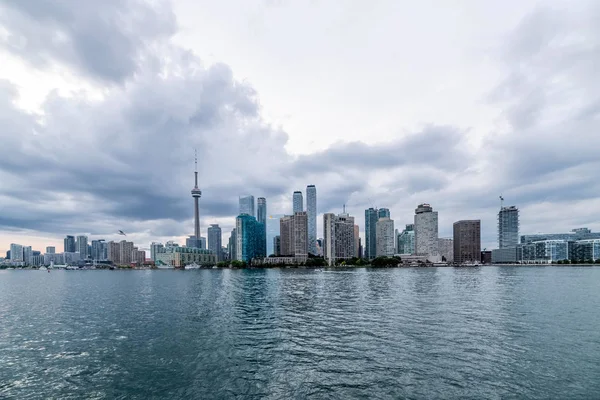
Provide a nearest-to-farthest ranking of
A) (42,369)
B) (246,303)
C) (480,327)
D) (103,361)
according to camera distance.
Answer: (42,369)
(103,361)
(480,327)
(246,303)

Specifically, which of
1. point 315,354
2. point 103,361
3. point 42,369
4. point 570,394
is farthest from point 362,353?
point 42,369

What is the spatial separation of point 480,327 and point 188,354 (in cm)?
4726

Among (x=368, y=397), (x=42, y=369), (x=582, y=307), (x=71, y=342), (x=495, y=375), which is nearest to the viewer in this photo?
(x=368, y=397)

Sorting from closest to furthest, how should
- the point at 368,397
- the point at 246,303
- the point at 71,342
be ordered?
the point at 368,397
the point at 71,342
the point at 246,303

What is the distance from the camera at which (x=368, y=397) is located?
2772cm

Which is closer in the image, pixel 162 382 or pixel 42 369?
pixel 162 382

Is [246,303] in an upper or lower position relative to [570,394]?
lower

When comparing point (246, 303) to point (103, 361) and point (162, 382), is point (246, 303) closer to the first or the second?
point (103, 361)

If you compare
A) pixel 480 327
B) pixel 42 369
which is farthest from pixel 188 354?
pixel 480 327

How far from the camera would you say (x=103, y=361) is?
3866cm

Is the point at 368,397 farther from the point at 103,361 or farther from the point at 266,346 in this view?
the point at 103,361

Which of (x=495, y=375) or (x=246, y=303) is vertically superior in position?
(x=495, y=375)

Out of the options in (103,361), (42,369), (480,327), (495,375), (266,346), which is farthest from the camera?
(480,327)

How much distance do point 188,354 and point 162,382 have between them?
29.8ft
